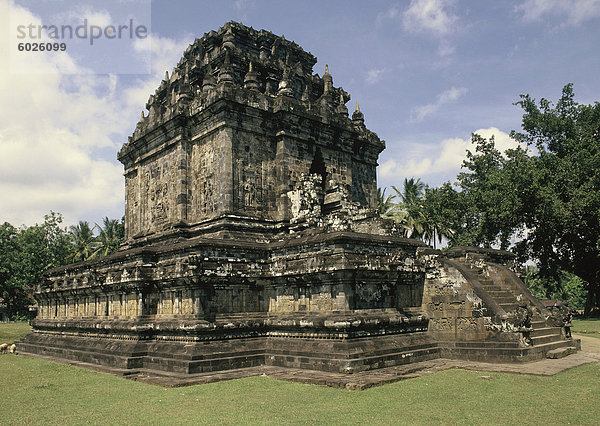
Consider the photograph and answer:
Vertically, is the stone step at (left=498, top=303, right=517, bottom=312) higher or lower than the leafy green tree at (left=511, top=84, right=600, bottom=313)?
lower

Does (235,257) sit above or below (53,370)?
above

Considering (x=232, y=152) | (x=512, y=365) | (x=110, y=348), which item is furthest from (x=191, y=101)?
(x=512, y=365)

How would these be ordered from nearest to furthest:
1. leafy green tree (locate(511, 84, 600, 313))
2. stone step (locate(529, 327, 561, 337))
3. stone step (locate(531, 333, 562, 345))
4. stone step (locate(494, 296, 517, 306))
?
stone step (locate(531, 333, 562, 345)), stone step (locate(529, 327, 561, 337)), stone step (locate(494, 296, 517, 306)), leafy green tree (locate(511, 84, 600, 313))

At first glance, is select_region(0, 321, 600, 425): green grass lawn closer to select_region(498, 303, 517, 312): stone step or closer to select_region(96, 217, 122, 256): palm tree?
select_region(498, 303, 517, 312): stone step

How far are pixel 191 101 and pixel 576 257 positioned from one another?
87.9ft

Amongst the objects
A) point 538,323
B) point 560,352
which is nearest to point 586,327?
point 538,323

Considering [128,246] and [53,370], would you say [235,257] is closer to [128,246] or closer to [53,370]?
[53,370]

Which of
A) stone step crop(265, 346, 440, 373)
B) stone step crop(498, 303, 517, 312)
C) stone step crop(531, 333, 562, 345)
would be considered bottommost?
stone step crop(265, 346, 440, 373)

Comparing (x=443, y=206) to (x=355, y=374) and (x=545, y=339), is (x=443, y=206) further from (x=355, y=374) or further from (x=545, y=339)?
(x=355, y=374)

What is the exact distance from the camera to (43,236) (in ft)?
133

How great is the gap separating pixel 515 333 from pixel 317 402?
646 centimetres

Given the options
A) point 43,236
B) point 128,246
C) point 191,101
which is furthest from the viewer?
point 43,236

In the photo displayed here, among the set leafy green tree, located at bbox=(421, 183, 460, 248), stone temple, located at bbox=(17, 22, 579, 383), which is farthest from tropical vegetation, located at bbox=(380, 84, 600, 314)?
stone temple, located at bbox=(17, 22, 579, 383)

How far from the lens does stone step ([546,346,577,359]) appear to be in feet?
43.5
